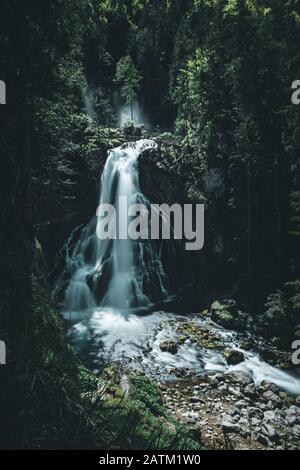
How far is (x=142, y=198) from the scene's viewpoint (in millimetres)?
22766

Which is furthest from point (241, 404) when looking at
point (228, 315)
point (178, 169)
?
point (178, 169)

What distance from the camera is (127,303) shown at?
20.0m

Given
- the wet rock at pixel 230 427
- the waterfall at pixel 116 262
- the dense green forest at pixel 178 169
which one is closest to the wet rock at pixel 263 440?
the wet rock at pixel 230 427

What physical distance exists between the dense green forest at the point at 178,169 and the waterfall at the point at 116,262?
140 cm

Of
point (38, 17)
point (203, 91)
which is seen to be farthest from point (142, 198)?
point (38, 17)

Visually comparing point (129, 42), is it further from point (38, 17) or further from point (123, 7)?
point (38, 17)

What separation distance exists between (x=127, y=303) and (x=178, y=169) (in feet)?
31.9

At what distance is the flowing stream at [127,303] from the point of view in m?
13.5

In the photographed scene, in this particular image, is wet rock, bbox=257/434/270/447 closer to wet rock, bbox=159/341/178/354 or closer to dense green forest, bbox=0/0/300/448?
dense green forest, bbox=0/0/300/448

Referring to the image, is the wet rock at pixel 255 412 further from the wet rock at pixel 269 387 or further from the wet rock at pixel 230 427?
the wet rock at pixel 269 387

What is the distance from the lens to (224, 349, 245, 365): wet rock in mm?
13641

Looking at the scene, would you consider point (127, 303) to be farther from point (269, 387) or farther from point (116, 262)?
point (269, 387)

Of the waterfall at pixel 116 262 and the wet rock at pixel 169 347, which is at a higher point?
the waterfall at pixel 116 262
